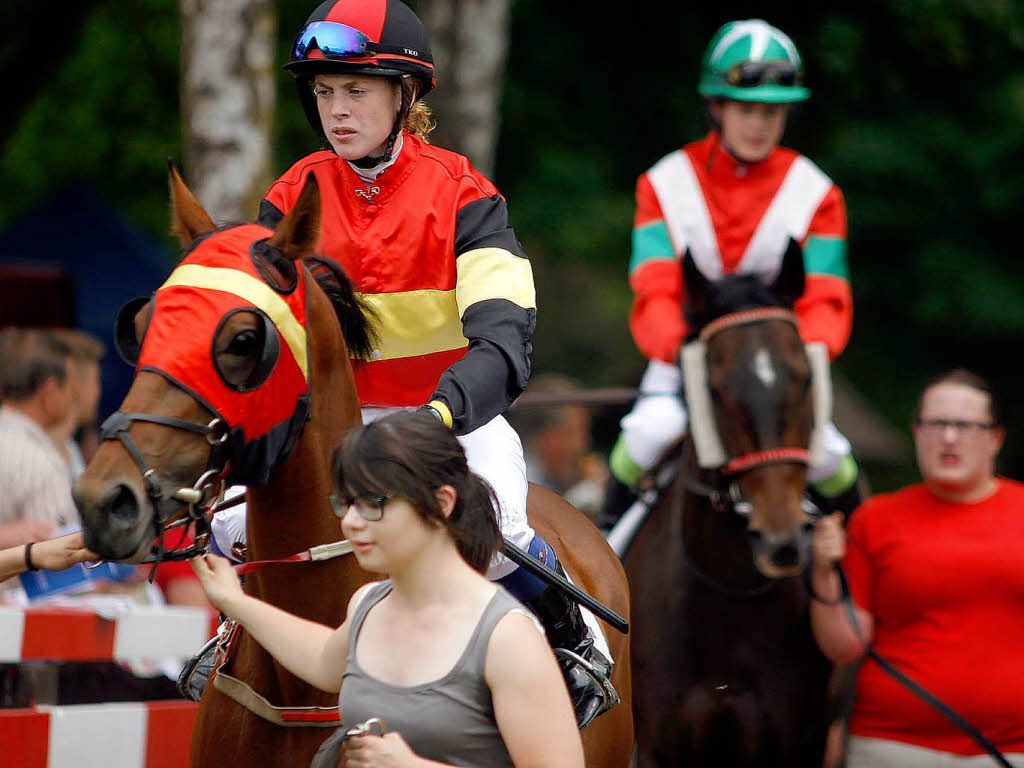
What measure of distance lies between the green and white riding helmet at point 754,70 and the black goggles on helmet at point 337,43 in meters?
3.05

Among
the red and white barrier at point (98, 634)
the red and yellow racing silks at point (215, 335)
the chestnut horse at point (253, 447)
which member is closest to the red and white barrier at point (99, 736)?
the red and white barrier at point (98, 634)

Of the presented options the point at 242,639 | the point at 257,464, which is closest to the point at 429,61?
the point at 257,464

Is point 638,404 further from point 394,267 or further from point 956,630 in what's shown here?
point 394,267

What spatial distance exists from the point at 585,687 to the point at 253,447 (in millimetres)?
1066

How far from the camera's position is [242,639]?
3.83 m

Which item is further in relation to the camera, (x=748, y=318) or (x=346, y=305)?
(x=748, y=318)

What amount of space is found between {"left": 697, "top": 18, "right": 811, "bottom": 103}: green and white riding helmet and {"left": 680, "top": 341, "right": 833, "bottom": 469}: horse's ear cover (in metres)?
1.36

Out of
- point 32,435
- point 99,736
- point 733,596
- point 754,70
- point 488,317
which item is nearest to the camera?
point 488,317

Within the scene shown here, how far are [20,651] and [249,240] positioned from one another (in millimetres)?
1866

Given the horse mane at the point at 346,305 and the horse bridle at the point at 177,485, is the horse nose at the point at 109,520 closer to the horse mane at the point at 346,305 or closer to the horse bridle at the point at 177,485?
the horse bridle at the point at 177,485

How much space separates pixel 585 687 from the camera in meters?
3.88

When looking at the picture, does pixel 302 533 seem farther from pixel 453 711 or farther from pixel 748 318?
pixel 748 318

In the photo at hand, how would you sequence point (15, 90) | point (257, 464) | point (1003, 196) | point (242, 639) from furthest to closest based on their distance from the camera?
point (1003, 196), point (15, 90), point (242, 639), point (257, 464)

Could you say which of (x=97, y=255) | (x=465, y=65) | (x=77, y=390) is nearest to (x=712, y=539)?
(x=77, y=390)
